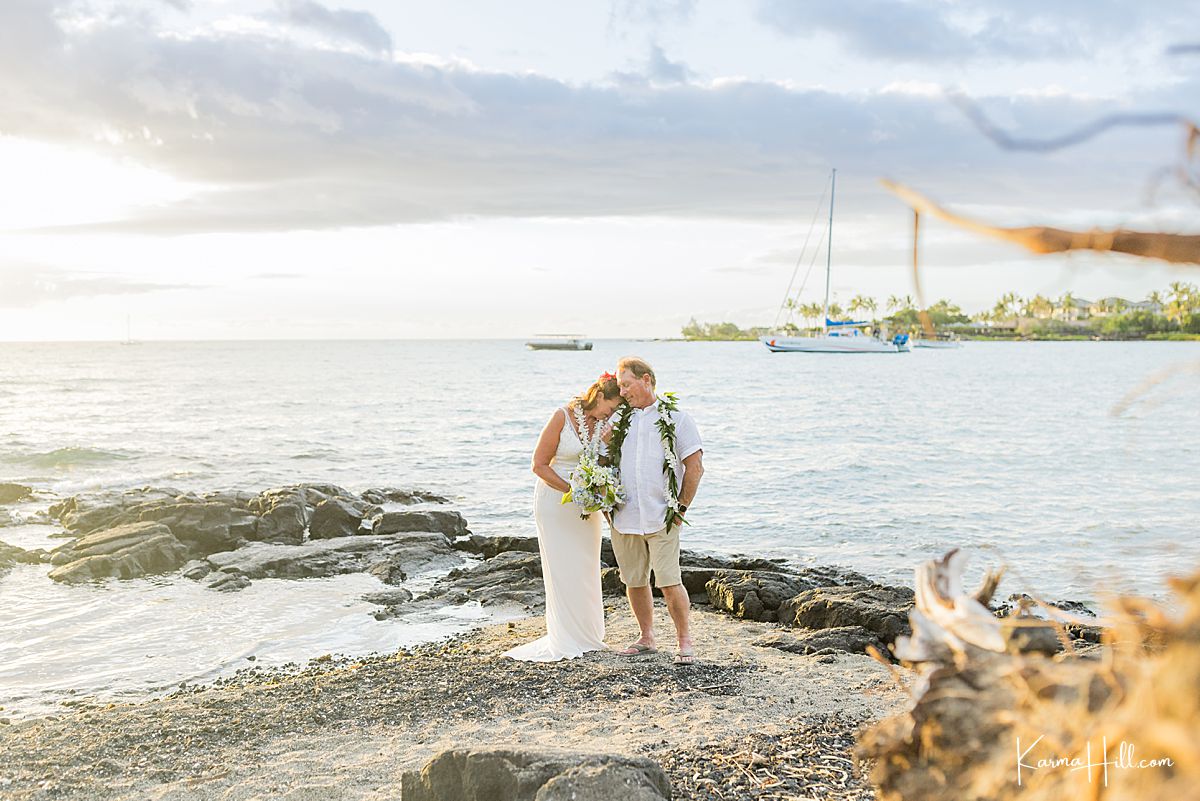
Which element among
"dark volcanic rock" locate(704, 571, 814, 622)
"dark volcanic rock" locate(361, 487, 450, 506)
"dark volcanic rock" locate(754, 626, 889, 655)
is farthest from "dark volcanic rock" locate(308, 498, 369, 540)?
"dark volcanic rock" locate(754, 626, 889, 655)

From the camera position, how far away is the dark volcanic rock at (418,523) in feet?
55.0

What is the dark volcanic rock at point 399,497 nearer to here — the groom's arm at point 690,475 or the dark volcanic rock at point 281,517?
the dark volcanic rock at point 281,517

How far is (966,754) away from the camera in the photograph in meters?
2.36

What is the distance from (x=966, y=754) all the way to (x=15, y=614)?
12397mm

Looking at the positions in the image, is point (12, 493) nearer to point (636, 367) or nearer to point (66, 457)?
point (66, 457)

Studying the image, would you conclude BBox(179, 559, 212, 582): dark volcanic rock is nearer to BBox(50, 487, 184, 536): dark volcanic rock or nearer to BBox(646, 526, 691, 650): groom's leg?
BBox(50, 487, 184, 536): dark volcanic rock

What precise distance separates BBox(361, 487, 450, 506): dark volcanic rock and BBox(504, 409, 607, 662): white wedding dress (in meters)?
13.1

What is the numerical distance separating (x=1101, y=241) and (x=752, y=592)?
31.4 ft

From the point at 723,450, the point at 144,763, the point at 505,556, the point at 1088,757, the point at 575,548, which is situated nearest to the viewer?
the point at 1088,757

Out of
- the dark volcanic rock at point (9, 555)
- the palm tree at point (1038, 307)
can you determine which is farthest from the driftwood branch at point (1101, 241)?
the dark volcanic rock at point (9, 555)

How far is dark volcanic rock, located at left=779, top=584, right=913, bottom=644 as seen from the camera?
9.68m

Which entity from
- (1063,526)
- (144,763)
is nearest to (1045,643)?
(144,763)

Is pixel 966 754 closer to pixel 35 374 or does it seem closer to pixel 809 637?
pixel 809 637

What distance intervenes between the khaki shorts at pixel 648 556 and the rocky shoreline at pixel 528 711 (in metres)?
0.70
